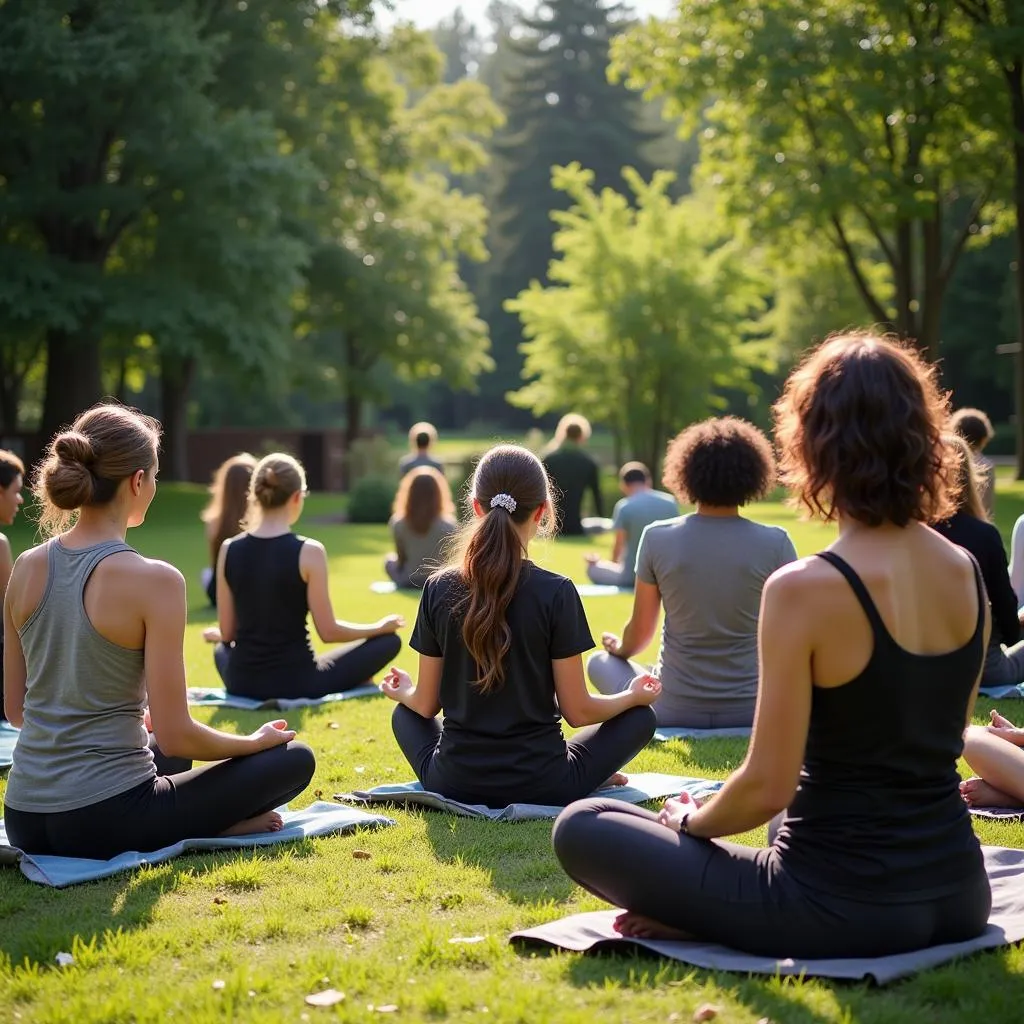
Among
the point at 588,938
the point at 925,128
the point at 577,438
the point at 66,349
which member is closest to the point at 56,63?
the point at 66,349

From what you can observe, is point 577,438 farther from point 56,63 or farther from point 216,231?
point 56,63

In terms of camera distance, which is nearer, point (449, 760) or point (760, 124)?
point (449, 760)

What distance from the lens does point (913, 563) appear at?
3.35 m

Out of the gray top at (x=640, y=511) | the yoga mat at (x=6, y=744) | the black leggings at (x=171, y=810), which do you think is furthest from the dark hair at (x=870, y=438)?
the gray top at (x=640, y=511)

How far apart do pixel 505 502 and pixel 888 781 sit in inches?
80.1

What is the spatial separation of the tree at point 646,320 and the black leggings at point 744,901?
27877 mm

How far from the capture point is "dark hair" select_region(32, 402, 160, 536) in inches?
178

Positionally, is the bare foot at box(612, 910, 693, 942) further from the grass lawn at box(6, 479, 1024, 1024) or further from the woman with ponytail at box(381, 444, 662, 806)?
the woman with ponytail at box(381, 444, 662, 806)

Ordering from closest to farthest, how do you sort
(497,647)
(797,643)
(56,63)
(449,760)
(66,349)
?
1. (797,643)
2. (497,647)
3. (449,760)
4. (56,63)
5. (66,349)

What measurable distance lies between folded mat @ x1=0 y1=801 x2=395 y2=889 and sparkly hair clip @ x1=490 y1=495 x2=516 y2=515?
1386 millimetres

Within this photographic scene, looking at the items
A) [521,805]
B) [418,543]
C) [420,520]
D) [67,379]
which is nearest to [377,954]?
[521,805]

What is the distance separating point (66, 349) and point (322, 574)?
21.3 metres

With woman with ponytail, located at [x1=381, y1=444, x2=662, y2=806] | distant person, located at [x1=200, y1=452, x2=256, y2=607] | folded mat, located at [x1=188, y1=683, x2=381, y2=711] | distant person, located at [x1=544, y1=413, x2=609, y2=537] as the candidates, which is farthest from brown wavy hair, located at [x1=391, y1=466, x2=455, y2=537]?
woman with ponytail, located at [x1=381, y1=444, x2=662, y2=806]

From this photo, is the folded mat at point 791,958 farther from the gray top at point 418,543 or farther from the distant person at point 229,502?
the gray top at point 418,543
